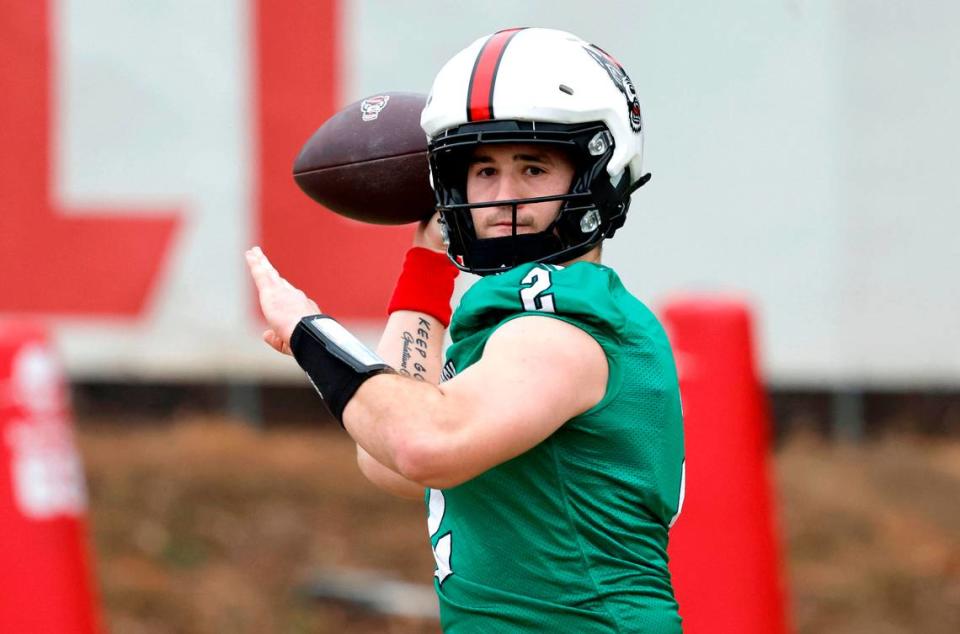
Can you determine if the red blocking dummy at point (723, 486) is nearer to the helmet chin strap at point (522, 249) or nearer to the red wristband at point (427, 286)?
Answer: the red wristband at point (427, 286)

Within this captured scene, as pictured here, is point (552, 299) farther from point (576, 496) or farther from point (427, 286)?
point (427, 286)

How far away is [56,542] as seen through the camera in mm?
3838

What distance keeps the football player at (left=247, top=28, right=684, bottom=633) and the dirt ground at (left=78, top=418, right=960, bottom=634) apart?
3124 millimetres

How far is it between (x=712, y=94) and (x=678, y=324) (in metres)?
1.98

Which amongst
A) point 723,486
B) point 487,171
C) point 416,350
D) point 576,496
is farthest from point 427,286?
point 723,486

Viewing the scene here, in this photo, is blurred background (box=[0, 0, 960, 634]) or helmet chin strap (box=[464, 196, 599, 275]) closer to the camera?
helmet chin strap (box=[464, 196, 599, 275])

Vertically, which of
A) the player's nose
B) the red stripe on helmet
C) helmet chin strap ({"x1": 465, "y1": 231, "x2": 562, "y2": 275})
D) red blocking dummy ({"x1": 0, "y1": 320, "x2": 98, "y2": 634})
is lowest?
red blocking dummy ({"x1": 0, "y1": 320, "x2": 98, "y2": 634})

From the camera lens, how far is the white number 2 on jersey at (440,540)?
2.27 metres

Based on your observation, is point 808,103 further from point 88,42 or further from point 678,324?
point 88,42

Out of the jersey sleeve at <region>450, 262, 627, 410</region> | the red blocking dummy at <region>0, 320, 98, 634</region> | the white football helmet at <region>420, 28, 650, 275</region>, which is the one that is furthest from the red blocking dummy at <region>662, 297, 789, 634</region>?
the jersey sleeve at <region>450, 262, 627, 410</region>

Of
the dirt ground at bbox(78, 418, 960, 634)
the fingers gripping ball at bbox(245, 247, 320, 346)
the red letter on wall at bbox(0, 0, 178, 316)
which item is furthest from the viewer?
the red letter on wall at bbox(0, 0, 178, 316)

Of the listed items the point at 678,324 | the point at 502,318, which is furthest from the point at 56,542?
the point at 502,318

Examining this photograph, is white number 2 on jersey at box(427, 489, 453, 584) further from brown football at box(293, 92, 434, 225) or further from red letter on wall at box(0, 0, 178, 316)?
red letter on wall at box(0, 0, 178, 316)

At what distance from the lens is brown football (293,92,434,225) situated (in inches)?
110
